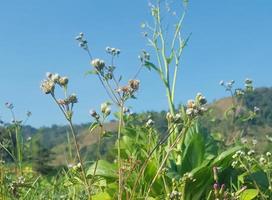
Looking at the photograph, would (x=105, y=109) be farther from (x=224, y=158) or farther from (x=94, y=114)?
(x=224, y=158)

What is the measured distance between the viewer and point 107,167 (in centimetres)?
482

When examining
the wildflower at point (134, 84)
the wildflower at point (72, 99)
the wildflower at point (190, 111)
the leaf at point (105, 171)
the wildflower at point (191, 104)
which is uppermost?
the wildflower at point (134, 84)

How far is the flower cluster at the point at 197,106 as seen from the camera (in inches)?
97.2

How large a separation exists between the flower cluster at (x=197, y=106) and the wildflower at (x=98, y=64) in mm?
536

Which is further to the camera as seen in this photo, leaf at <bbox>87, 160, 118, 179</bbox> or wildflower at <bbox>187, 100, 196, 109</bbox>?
leaf at <bbox>87, 160, 118, 179</bbox>

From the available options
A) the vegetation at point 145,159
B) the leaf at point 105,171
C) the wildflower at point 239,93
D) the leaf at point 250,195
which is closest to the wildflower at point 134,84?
the vegetation at point 145,159

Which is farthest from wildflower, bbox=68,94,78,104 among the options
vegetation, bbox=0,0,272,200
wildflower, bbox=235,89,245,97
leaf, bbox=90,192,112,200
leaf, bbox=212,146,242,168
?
wildflower, bbox=235,89,245,97

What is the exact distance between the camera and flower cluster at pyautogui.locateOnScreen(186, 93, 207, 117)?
247cm

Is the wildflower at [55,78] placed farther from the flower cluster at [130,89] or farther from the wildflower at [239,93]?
the wildflower at [239,93]

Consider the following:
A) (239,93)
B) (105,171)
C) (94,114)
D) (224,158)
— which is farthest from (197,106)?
(239,93)

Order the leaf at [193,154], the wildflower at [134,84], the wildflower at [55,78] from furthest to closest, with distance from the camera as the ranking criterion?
the leaf at [193,154]
the wildflower at [134,84]
the wildflower at [55,78]

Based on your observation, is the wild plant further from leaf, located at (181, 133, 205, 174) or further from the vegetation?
leaf, located at (181, 133, 205, 174)

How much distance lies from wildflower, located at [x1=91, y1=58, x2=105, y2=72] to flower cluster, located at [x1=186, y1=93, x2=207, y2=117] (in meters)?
0.54

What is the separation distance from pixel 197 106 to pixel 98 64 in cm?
59
